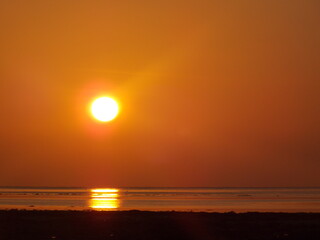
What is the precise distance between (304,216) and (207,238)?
13.7 m

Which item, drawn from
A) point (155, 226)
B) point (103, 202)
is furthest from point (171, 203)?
point (155, 226)

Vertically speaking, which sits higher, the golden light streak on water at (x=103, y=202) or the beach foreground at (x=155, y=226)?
the beach foreground at (x=155, y=226)

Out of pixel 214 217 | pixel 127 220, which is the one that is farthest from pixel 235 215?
pixel 127 220

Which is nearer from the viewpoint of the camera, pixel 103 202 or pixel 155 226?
pixel 155 226

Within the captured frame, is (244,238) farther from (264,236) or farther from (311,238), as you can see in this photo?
(311,238)

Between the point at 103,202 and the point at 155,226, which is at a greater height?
the point at 155,226

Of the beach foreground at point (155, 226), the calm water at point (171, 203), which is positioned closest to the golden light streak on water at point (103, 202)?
the calm water at point (171, 203)

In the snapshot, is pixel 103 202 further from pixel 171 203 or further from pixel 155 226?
pixel 155 226

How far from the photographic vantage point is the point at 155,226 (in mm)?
30984

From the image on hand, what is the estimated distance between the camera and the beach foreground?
27.2 meters

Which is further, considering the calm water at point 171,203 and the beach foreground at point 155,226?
the calm water at point 171,203

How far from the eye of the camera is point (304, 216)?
37875mm

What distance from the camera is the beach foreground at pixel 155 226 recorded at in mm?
27203

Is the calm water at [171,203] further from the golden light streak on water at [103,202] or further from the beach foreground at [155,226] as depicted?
the beach foreground at [155,226]
